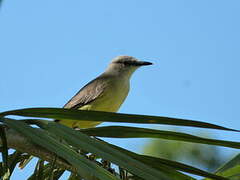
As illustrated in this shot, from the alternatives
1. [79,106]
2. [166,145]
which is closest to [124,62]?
[79,106]

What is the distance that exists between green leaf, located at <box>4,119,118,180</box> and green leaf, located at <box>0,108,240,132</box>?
5.4 inches

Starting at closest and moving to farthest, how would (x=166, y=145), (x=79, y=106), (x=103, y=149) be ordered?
1. (x=103, y=149)
2. (x=79, y=106)
3. (x=166, y=145)

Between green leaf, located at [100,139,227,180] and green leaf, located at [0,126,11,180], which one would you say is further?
green leaf, located at [100,139,227,180]

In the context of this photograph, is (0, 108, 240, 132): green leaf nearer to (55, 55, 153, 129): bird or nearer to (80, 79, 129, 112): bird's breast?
(55, 55, 153, 129): bird

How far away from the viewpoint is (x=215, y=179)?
200 centimetres

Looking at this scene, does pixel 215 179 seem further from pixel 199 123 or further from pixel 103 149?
pixel 103 149

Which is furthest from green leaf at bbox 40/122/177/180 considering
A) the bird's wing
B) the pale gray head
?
the pale gray head

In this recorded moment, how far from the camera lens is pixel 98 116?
6.83 feet

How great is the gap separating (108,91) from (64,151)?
4.79 meters

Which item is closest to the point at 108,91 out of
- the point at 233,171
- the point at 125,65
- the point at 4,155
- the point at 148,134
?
the point at 125,65

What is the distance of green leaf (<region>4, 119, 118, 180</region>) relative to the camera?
5.62 feet

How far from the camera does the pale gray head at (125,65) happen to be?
24.2 feet

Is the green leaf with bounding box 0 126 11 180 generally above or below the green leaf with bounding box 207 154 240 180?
below

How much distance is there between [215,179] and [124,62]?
227 inches
